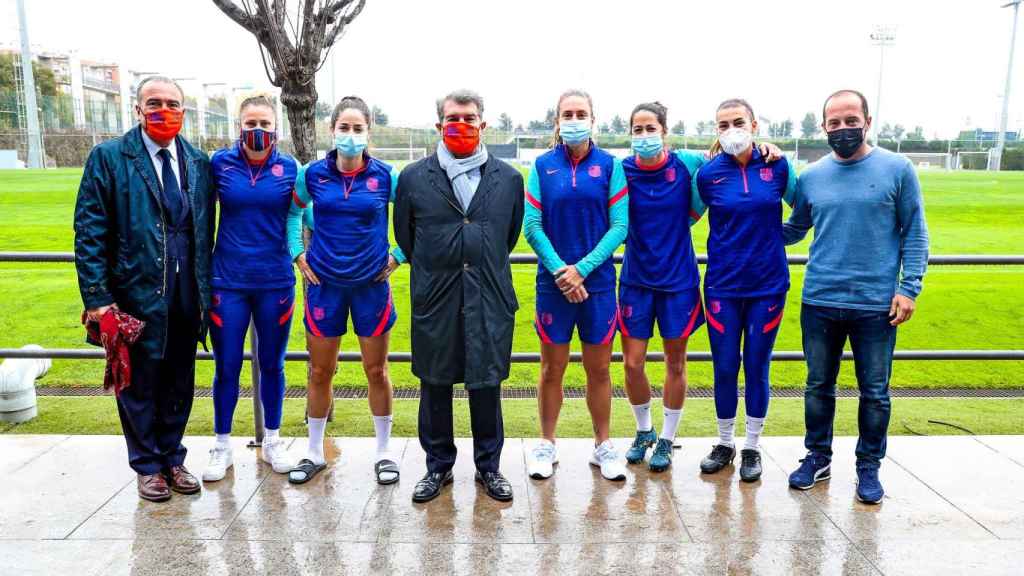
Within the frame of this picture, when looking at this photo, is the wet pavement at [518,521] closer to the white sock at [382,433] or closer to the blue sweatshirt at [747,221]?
the white sock at [382,433]

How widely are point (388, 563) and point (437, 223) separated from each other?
1508 millimetres

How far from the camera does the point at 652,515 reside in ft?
11.7

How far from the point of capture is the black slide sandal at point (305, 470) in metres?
3.94

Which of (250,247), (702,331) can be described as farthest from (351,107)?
(702,331)

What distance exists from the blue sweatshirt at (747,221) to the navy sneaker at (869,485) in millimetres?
957

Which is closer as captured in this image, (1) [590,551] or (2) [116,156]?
(1) [590,551]

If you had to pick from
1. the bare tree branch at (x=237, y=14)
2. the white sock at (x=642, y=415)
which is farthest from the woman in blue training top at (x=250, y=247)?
the white sock at (x=642, y=415)

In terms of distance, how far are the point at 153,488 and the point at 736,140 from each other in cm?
325

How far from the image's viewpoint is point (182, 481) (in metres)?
3.82

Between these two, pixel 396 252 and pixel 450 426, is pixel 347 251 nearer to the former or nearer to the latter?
pixel 396 252

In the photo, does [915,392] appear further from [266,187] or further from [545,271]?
[266,187]

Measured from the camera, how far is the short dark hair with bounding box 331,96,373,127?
380 cm

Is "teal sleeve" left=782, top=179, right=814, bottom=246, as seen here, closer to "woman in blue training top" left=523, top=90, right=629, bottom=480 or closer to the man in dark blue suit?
"woman in blue training top" left=523, top=90, right=629, bottom=480

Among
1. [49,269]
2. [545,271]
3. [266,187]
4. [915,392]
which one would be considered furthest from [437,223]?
[49,269]
